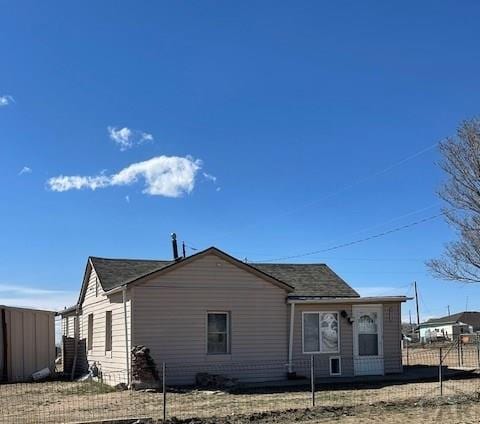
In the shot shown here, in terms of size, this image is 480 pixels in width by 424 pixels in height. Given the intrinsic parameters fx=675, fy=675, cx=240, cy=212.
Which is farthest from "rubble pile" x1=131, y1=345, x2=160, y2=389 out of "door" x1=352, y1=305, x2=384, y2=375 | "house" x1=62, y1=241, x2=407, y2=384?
"door" x1=352, y1=305, x2=384, y2=375

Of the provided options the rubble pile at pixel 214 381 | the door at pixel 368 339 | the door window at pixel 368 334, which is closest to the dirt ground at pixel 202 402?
the rubble pile at pixel 214 381

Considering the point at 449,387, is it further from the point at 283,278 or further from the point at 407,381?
the point at 283,278

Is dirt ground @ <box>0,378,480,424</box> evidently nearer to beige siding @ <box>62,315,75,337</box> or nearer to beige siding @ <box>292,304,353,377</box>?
beige siding @ <box>292,304,353,377</box>

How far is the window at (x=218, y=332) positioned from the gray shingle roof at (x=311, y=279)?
2.39m

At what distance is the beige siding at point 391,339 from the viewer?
21.6 meters

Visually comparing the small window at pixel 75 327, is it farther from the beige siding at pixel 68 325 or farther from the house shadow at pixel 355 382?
the house shadow at pixel 355 382

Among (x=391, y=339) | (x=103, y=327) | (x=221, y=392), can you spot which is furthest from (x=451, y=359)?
(x=221, y=392)

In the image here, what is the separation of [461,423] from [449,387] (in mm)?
5967

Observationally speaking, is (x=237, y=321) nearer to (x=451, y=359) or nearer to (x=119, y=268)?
(x=119, y=268)

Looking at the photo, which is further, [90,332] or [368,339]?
[90,332]

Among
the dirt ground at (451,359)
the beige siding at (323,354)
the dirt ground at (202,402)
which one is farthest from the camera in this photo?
the dirt ground at (451,359)

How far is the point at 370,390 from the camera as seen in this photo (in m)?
17.1

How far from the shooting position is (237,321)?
20078mm

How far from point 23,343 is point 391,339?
13.1 meters
